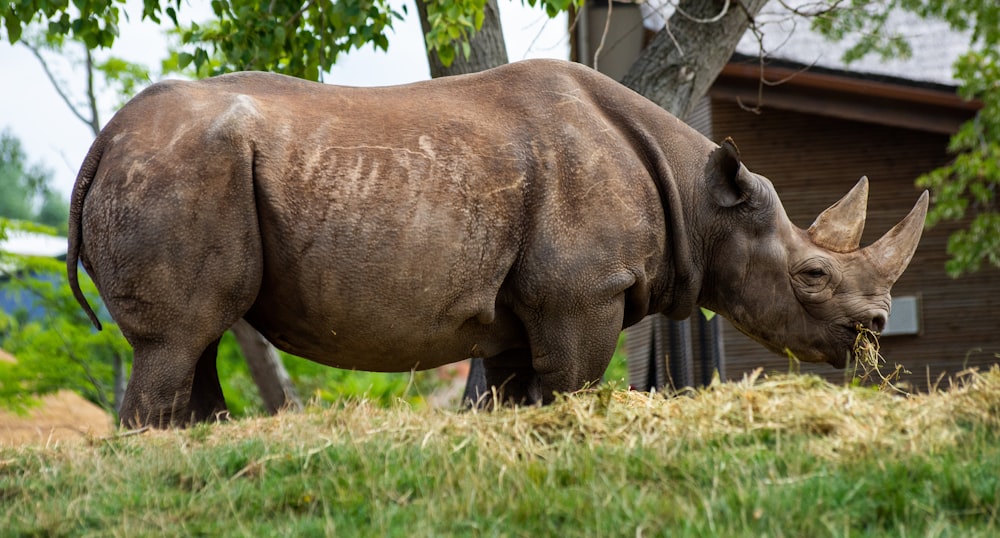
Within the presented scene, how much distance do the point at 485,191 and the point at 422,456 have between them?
1977 mm

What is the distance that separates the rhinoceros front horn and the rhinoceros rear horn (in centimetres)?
12

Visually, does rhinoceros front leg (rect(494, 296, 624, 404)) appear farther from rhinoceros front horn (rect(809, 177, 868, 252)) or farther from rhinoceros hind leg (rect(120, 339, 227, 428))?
rhinoceros hind leg (rect(120, 339, 227, 428))

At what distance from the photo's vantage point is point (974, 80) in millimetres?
12141

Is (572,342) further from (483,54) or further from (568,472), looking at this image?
(483,54)

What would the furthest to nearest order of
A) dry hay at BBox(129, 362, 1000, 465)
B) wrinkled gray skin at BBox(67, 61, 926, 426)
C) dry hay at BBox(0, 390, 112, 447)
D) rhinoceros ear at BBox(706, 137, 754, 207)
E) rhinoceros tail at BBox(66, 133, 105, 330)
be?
1. dry hay at BBox(0, 390, 112, 447)
2. rhinoceros ear at BBox(706, 137, 754, 207)
3. rhinoceros tail at BBox(66, 133, 105, 330)
4. wrinkled gray skin at BBox(67, 61, 926, 426)
5. dry hay at BBox(129, 362, 1000, 465)

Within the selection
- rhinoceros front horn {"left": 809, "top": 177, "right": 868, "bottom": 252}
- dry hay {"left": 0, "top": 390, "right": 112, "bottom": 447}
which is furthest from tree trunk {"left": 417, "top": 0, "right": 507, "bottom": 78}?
dry hay {"left": 0, "top": 390, "right": 112, "bottom": 447}

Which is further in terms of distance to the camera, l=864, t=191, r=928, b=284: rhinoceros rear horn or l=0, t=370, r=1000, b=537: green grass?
l=864, t=191, r=928, b=284: rhinoceros rear horn

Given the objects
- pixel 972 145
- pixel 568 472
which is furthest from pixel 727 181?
pixel 972 145

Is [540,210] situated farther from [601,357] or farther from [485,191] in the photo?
[601,357]

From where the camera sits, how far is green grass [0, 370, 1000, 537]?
12.1 feet

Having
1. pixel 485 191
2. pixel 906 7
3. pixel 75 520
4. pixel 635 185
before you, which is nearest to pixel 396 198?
pixel 485 191

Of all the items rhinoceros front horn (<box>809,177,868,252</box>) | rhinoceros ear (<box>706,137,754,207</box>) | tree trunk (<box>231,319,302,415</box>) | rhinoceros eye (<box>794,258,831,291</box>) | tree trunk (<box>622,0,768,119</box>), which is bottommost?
tree trunk (<box>231,319,302,415</box>)

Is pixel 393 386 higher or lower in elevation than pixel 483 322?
lower

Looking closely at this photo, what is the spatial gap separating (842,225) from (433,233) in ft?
7.64
